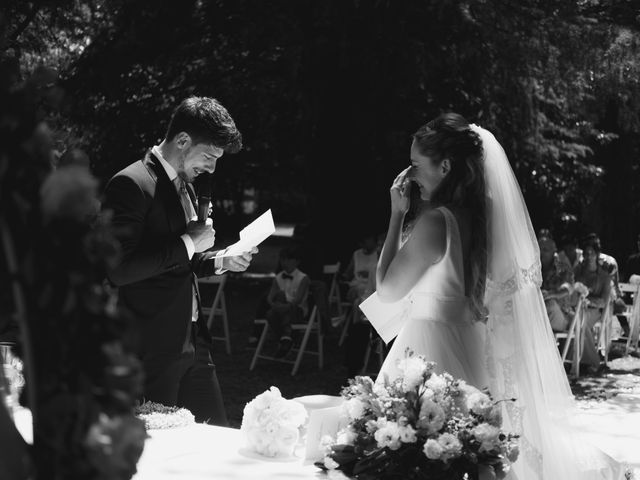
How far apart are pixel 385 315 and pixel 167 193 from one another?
3.57ft

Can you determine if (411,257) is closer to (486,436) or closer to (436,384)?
(436,384)

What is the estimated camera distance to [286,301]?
10469 millimetres

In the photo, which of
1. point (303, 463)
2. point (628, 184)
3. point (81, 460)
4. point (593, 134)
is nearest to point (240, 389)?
point (303, 463)

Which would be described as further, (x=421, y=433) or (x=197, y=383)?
(x=197, y=383)

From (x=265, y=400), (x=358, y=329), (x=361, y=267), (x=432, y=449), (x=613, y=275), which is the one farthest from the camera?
(x=613, y=275)

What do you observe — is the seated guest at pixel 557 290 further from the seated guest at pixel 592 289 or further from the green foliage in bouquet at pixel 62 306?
the green foliage in bouquet at pixel 62 306

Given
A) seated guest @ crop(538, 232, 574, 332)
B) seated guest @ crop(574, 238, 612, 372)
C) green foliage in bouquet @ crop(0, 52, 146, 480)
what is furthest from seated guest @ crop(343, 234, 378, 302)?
green foliage in bouquet @ crop(0, 52, 146, 480)

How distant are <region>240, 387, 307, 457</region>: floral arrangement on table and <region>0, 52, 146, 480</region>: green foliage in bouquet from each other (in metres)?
1.90

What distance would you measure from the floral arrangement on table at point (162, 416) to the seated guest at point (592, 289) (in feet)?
26.2

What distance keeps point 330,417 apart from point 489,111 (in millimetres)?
10038

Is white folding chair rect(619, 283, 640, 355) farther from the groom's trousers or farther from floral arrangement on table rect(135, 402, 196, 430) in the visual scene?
floral arrangement on table rect(135, 402, 196, 430)

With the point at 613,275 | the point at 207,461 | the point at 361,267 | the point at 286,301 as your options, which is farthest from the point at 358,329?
the point at 207,461

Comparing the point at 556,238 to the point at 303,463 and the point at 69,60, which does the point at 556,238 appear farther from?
the point at 303,463

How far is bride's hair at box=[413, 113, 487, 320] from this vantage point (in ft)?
11.6
